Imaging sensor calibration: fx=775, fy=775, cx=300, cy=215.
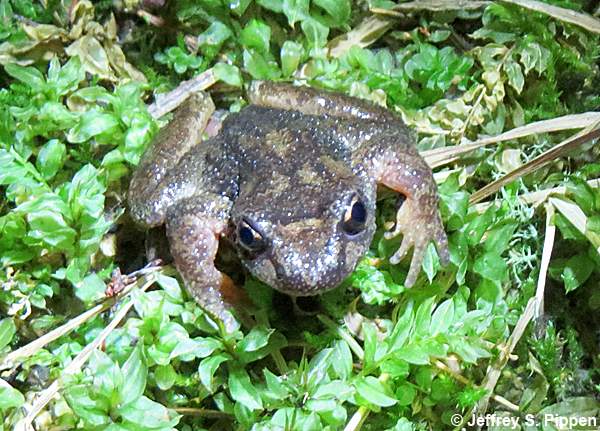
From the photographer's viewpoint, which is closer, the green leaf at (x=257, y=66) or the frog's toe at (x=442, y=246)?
the frog's toe at (x=442, y=246)

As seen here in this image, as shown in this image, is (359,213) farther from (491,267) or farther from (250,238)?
(491,267)

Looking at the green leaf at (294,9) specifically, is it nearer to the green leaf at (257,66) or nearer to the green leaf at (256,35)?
the green leaf at (256,35)

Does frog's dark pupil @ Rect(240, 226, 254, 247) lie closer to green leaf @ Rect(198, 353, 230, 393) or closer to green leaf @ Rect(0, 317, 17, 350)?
green leaf @ Rect(198, 353, 230, 393)

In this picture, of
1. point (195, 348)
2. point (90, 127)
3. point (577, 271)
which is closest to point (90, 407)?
point (195, 348)

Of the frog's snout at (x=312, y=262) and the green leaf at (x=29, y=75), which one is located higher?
the green leaf at (x=29, y=75)

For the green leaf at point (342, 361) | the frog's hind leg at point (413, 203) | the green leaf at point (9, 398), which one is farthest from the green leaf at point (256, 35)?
the green leaf at point (9, 398)

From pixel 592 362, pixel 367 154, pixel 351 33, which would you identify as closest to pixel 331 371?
pixel 367 154

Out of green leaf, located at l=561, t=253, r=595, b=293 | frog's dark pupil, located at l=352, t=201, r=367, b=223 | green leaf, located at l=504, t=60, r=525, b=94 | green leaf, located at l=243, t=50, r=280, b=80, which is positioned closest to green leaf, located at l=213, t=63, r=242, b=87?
green leaf, located at l=243, t=50, r=280, b=80

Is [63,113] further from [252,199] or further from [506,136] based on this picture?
[506,136]
